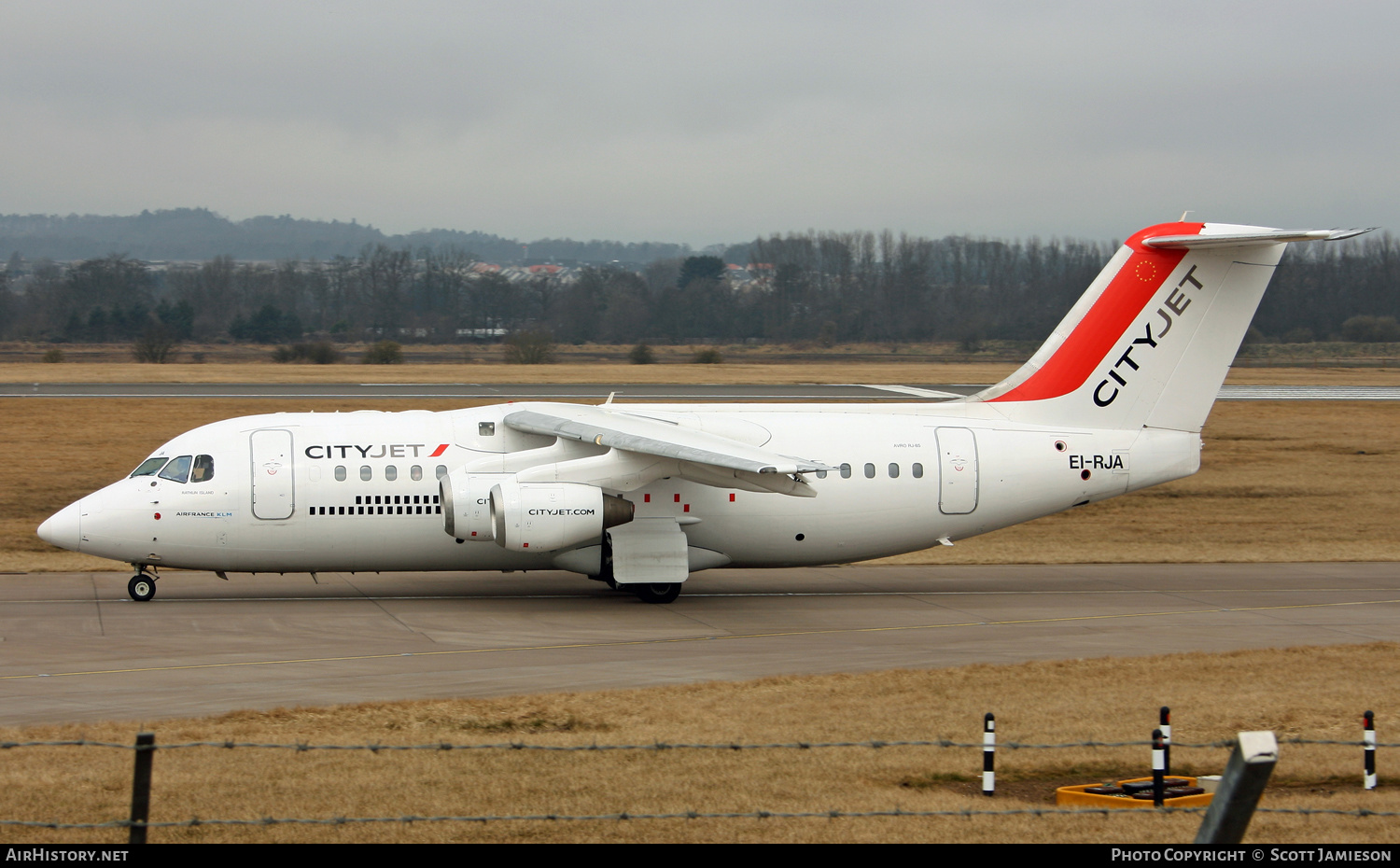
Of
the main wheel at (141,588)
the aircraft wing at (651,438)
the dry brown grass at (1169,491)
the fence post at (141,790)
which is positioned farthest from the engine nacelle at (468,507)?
the fence post at (141,790)

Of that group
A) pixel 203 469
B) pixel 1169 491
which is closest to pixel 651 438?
pixel 203 469

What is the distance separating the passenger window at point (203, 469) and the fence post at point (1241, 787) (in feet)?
62.9

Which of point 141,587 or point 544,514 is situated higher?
point 544,514

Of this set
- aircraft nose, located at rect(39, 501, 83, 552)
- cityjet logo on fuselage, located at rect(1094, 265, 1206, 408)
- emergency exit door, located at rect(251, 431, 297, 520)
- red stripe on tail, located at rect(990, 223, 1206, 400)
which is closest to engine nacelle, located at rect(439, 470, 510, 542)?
emergency exit door, located at rect(251, 431, 297, 520)

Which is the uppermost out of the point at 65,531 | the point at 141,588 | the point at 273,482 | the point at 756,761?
the point at 273,482

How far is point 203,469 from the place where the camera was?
871 inches

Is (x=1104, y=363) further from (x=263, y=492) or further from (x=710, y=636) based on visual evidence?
(x=263, y=492)

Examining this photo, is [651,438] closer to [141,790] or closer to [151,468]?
[151,468]

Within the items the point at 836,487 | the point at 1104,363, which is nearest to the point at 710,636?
the point at 836,487

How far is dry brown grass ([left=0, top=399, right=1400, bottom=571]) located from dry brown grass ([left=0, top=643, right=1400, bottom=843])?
42.3 feet

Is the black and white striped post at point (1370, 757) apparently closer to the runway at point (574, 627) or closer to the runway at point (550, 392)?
the runway at point (574, 627)

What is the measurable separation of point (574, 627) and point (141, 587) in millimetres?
7564

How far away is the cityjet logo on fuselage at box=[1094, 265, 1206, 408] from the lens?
24.0 meters

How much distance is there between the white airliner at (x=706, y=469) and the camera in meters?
21.6
